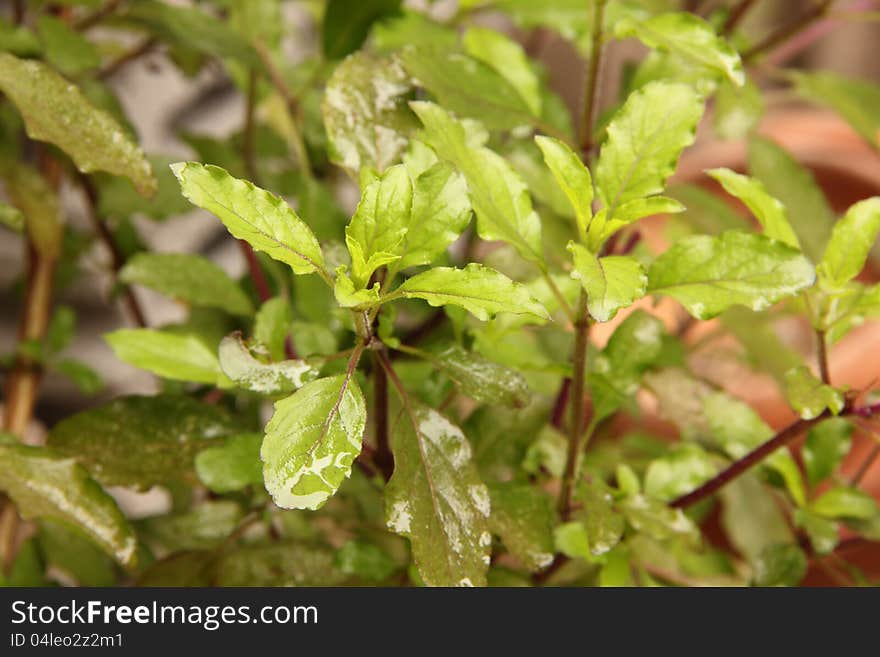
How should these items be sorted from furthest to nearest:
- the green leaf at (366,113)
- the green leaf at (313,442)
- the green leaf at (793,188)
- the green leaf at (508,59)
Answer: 1. the green leaf at (793,188)
2. the green leaf at (508,59)
3. the green leaf at (366,113)
4. the green leaf at (313,442)

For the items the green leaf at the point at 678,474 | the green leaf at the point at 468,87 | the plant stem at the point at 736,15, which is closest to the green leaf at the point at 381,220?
the green leaf at the point at 468,87

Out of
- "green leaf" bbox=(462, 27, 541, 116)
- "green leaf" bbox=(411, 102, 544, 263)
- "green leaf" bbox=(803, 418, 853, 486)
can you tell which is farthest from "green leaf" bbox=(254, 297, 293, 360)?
"green leaf" bbox=(803, 418, 853, 486)

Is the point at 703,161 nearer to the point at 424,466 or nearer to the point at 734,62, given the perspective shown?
the point at 734,62

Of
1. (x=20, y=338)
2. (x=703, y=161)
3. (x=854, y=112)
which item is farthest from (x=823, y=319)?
(x=703, y=161)

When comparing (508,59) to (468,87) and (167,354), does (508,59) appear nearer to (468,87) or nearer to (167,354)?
(468,87)

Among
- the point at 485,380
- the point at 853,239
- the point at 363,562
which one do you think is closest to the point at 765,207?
the point at 853,239

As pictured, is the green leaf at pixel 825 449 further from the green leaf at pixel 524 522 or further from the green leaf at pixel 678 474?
the green leaf at pixel 524 522
